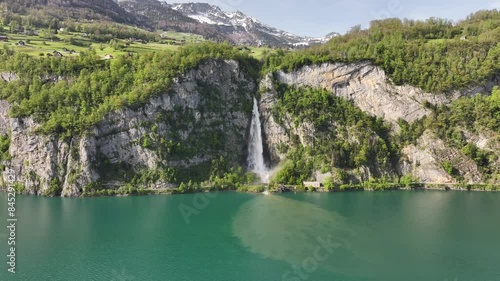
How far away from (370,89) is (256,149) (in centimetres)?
2404

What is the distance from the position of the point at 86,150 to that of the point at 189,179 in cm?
1597

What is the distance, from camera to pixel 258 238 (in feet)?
123

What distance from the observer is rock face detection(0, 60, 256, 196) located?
55.4 meters

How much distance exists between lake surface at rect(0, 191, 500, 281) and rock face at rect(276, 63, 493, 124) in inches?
746

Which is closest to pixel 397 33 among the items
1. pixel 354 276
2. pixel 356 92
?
pixel 356 92

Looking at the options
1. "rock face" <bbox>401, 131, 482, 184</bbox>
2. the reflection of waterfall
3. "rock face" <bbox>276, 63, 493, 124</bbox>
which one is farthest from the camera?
"rock face" <bbox>276, 63, 493, 124</bbox>

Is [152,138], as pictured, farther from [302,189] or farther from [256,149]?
[302,189]

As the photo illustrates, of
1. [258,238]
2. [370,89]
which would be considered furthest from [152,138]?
[370,89]

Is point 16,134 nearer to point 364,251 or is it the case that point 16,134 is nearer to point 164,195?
point 164,195

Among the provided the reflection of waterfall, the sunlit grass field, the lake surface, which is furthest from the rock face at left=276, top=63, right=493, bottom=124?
the lake surface

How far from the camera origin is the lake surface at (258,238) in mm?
29688

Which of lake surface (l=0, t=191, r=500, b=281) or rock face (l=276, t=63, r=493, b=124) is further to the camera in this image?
rock face (l=276, t=63, r=493, b=124)

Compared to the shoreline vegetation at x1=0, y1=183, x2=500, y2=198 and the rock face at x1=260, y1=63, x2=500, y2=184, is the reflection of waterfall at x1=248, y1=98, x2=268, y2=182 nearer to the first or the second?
the rock face at x1=260, y1=63, x2=500, y2=184

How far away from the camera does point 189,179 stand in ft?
195
